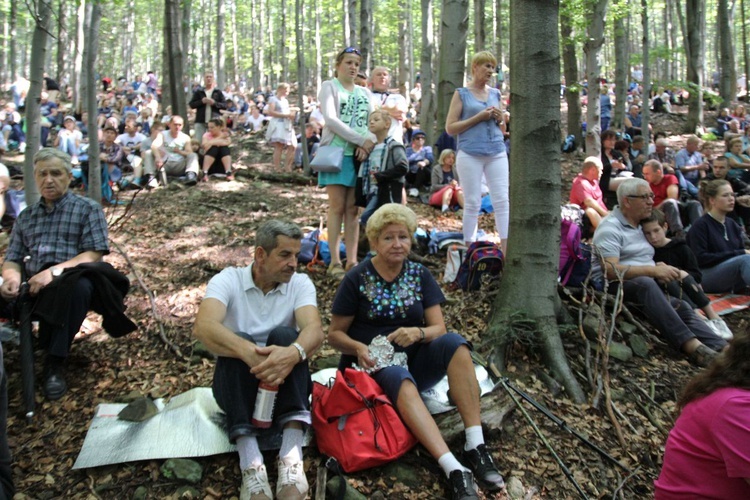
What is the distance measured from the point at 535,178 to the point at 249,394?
2.56 meters

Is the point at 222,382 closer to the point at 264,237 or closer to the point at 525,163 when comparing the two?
the point at 264,237

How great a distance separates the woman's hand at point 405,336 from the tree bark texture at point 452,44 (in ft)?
19.9

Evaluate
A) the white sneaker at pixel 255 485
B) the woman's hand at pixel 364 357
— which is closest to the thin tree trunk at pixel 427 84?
the woman's hand at pixel 364 357

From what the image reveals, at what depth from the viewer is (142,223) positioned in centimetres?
754

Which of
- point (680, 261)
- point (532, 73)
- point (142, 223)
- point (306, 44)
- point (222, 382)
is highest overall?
point (306, 44)

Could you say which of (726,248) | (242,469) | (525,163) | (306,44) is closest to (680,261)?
(726,248)

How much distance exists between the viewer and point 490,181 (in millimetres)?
5582

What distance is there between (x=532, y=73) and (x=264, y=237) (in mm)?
2334

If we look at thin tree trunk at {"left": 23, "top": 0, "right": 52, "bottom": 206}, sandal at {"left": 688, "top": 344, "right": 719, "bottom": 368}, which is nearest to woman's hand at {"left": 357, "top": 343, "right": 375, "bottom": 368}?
sandal at {"left": 688, "top": 344, "right": 719, "bottom": 368}

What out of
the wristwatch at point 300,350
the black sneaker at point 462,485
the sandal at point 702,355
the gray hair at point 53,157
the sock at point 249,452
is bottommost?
the black sneaker at point 462,485

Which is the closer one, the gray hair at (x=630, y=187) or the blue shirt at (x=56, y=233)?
the blue shirt at (x=56, y=233)

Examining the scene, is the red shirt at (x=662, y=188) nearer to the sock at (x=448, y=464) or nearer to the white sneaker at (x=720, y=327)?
the white sneaker at (x=720, y=327)

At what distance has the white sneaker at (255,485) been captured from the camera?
287 cm

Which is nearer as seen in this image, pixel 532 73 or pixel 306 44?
pixel 532 73
